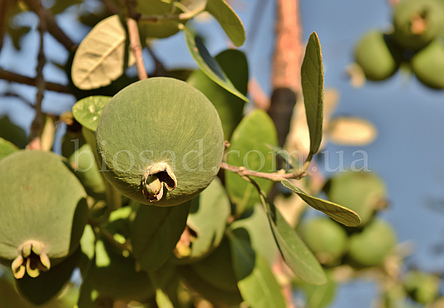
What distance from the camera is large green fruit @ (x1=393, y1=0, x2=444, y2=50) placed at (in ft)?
5.24

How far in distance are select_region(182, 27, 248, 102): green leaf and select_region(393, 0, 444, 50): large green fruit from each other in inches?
47.0

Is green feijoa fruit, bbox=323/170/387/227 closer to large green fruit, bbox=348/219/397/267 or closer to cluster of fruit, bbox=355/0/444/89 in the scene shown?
large green fruit, bbox=348/219/397/267

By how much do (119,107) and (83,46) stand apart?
0.34 meters

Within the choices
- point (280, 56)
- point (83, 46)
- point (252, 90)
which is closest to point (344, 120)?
point (252, 90)

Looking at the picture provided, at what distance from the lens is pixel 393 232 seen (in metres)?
1.75

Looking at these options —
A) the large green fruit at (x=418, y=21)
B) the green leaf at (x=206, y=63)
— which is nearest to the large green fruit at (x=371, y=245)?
the large green fruit at (x=418, y=21)

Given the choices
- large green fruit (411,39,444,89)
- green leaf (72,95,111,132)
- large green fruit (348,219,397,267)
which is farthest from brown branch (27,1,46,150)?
large green fruit (411,39,444,89)

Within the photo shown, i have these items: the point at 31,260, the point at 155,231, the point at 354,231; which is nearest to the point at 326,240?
the point at 354,231

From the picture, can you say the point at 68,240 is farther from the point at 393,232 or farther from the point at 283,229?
the point at 393,232

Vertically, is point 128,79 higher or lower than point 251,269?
higher

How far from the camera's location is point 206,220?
0.74m

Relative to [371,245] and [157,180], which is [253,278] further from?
[371,245]

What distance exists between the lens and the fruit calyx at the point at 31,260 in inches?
23.6

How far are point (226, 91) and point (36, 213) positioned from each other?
1.37ft
